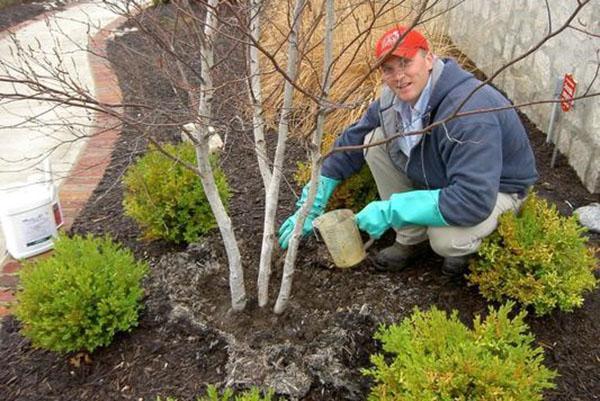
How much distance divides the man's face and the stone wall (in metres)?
1.16

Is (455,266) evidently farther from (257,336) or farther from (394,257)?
(257,336)

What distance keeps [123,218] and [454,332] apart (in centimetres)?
226

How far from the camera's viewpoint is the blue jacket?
2.22 meters

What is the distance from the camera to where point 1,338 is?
2.51 m

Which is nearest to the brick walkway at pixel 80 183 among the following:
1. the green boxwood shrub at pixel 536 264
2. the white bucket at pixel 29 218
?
the white bucket at pixel 29 218

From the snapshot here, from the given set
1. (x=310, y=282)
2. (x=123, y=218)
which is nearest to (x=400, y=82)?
(x=310, y=282)

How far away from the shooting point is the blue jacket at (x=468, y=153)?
2.22 m

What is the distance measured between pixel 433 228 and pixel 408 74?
2.23ft

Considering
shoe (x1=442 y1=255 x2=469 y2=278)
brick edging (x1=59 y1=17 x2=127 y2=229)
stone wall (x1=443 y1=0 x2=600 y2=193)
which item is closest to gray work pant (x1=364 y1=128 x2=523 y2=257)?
shoe (x1=442 y1=255 x2=469 y2=278)

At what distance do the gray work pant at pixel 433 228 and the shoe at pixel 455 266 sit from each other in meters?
0.04

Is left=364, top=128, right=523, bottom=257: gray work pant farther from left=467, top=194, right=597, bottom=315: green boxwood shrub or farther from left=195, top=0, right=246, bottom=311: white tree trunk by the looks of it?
left=195, top=0, right=246, bottom=311: white tree trunk

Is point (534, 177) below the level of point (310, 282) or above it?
above

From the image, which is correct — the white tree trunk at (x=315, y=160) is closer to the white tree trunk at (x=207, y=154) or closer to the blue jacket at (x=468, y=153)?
the white tree trunk at (x=207, y=154)

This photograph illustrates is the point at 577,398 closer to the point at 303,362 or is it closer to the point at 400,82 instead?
the point at 303,362
